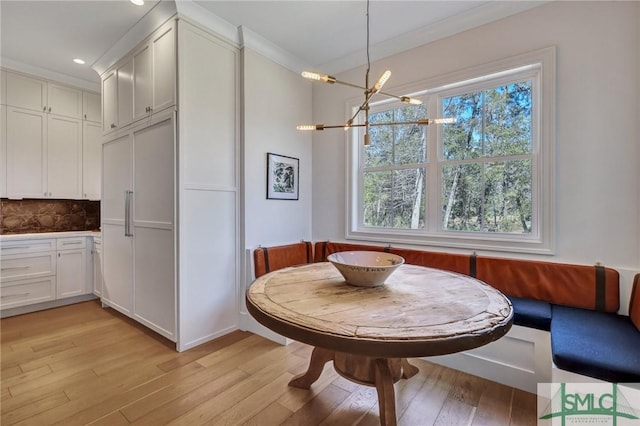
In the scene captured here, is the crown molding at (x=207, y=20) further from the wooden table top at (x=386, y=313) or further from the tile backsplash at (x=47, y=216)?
the tile backsplash at (x=47, y=216)

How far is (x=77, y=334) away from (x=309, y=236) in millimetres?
2423

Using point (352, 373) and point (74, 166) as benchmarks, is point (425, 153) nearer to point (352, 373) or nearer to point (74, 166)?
point (352, 373)

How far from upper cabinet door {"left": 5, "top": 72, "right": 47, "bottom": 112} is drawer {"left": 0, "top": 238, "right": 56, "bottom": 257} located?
5.08 ft

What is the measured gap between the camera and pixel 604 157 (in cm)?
197

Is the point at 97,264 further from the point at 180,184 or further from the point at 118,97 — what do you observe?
the point at 180,184

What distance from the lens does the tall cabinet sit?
94.4 inches

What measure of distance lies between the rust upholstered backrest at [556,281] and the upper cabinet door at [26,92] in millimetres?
5020

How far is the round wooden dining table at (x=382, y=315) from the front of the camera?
930 mm

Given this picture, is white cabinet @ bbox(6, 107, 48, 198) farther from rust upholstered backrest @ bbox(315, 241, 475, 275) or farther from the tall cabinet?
rust upholstered backrest @ bbox(315, 241, 475, 275)

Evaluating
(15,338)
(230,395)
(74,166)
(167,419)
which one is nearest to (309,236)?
(230,395)

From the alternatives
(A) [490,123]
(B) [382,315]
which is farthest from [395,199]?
(B) [382,315]

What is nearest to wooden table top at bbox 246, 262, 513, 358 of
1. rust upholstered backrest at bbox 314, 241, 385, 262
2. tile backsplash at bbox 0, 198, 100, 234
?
rust upholstered backrest at bbox 314, 241, 385, 262

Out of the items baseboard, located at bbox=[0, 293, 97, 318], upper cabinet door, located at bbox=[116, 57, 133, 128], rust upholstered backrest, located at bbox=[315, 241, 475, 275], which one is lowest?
baseboard, located at bbox=[0, 293, 97, 318]

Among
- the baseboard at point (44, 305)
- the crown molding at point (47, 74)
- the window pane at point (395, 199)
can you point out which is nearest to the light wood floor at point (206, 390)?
the baseboard at point (44, 305)
